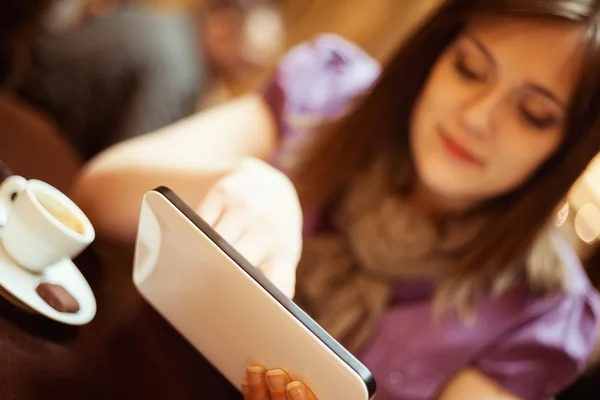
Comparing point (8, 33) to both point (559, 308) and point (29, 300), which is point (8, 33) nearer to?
point (29, 300)

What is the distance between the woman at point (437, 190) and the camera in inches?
25.2

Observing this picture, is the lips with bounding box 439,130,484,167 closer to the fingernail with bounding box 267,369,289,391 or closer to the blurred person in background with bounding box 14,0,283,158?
the fingernail with bounding box 267,369,289,391

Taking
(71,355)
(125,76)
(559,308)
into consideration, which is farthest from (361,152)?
(125,76)

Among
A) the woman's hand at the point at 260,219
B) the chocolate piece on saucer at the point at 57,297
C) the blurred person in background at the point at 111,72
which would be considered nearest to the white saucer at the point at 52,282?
the chocolate piece on saucer at the point at 57,297

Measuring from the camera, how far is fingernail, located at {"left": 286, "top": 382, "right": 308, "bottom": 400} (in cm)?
49

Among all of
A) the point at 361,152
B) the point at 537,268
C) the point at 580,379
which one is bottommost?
the point at 580,379

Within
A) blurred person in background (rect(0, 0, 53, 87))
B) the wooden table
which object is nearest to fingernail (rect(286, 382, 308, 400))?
the wooden table

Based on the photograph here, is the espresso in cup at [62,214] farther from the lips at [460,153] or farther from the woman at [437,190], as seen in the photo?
the lips at [460,153]

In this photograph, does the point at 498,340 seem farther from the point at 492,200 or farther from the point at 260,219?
the point at 260,219

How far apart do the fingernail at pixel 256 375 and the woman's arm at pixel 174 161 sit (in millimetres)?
148

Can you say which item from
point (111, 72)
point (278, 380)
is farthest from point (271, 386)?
point (111, 72)

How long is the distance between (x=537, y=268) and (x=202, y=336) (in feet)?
1.31

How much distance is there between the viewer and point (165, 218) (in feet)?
1.68

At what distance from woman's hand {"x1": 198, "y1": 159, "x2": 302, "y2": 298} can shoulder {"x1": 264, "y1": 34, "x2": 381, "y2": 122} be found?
0.90ft
